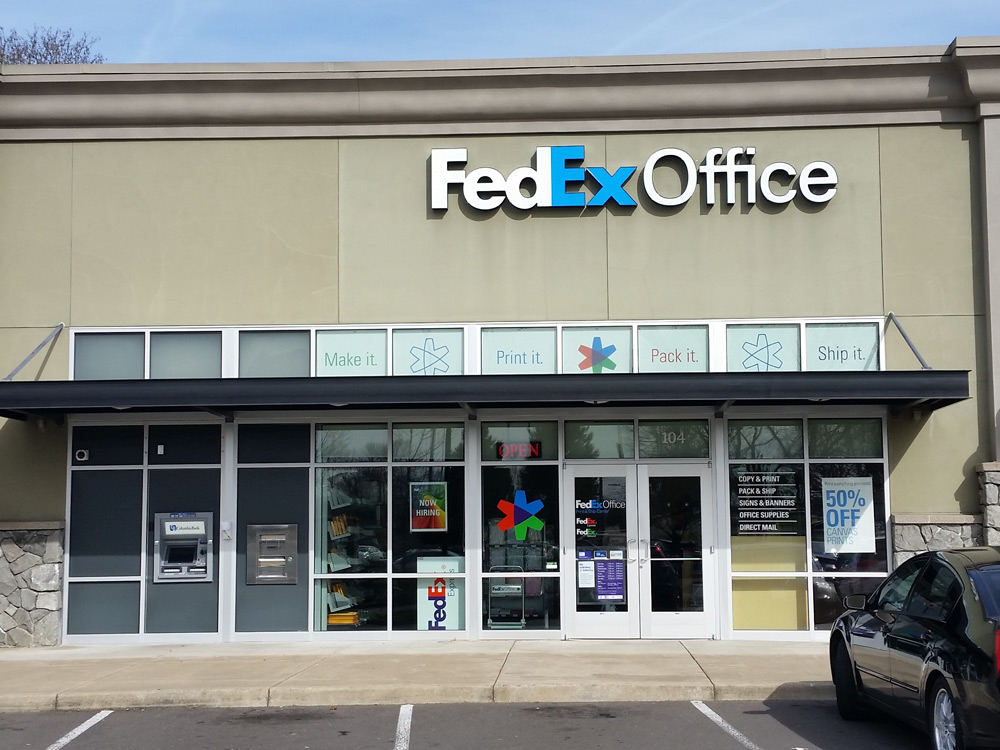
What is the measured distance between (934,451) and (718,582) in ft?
11.4

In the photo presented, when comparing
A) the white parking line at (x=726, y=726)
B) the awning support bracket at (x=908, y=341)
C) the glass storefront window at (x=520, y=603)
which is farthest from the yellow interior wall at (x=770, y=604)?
the white parking line at (x=726, y=726)

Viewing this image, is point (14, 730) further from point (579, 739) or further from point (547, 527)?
point (547, 527)

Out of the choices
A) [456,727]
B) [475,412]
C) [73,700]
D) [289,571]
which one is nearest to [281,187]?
[475,412]

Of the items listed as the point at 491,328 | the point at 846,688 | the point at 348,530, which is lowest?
the point at 846,688

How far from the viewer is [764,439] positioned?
15.0 m

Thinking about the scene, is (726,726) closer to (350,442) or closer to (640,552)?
(640,552)

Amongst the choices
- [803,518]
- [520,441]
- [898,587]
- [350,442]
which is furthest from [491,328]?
[898,587]

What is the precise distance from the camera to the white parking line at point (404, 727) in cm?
919

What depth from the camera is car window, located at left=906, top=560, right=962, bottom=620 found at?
7.99 m

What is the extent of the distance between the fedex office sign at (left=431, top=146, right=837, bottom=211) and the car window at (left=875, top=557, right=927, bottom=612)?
7.17 meters

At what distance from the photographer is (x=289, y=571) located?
592 inches

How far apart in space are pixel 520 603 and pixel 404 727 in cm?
512

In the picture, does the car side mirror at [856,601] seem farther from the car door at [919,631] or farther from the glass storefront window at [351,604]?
the glass storefront window at [351,604]

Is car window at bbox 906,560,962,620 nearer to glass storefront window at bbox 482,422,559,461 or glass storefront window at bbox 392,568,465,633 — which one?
glass storefront window at bbox 482,422,559,461
